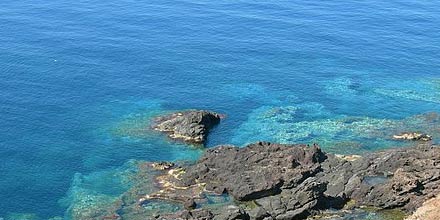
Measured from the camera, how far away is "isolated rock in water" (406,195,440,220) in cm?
6318

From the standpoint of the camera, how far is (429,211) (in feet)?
216

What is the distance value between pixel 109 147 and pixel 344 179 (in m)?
38.2

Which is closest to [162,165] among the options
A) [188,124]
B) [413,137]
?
[188,124]

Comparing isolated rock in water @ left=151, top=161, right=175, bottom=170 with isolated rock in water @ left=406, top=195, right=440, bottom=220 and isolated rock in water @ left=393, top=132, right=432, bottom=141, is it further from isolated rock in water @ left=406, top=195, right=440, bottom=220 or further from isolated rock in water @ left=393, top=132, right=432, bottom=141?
isolated rock in water @ left=393, top=132, right=432, bottom=141

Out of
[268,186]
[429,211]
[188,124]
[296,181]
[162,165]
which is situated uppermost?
[429,211]

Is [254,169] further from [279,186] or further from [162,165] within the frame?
[162,165]

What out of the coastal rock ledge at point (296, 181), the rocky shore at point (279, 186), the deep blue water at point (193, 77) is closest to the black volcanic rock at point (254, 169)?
the coastal rock ledge at point (296, 181)

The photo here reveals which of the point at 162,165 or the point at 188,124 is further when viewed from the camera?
the point at 188,124

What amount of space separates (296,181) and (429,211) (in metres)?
18.2

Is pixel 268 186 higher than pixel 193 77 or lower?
higher

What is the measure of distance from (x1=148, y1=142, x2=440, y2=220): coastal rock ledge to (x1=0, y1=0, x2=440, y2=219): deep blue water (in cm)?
917

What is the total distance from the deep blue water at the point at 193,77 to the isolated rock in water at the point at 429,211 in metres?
24.8

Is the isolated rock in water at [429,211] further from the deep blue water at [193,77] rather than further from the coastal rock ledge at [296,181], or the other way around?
the deep blue water at [193,77]

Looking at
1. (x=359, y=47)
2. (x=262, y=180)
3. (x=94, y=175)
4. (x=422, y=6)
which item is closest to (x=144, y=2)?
(x=359, y=47)
